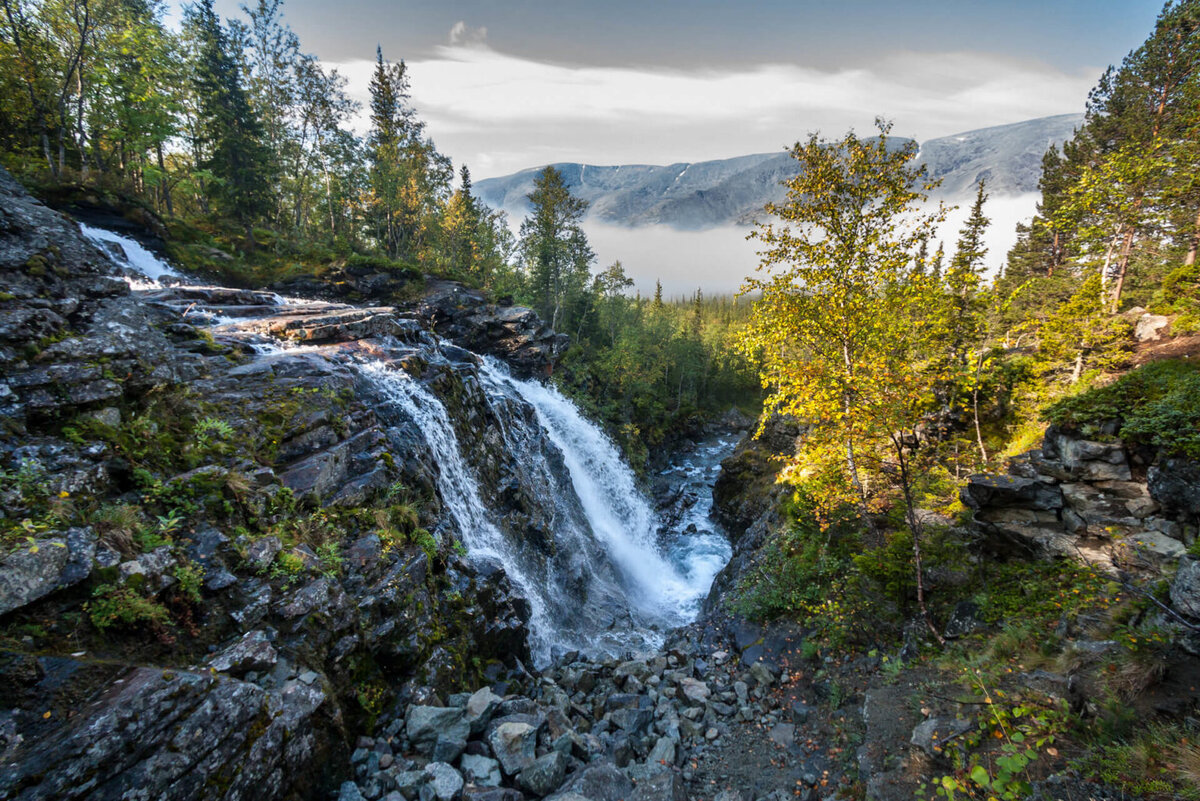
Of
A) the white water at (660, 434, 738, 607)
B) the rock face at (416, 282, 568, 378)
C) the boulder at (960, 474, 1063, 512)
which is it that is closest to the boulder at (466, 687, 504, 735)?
the boulder at (960, 474, 1063, 512)

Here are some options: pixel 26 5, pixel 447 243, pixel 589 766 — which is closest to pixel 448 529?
pixel 589 766

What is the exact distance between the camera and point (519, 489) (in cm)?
1828

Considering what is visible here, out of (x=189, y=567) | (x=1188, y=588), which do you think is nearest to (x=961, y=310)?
(x=1188, y=588)

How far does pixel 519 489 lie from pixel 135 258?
22.4m

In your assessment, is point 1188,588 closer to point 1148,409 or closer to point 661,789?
point 1148,409

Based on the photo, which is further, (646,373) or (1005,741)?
(646,373)

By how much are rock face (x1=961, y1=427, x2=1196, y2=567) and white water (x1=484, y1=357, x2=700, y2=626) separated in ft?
37.0

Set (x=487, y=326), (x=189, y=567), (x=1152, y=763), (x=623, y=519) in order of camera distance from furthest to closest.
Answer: (x=487, y=326)
(x=623, y=519)
(x=189, y=567)
(x=1152, y=763)

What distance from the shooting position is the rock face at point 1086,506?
21.3 ft

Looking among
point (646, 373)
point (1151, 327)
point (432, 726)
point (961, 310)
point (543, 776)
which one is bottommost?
point (646, 373)

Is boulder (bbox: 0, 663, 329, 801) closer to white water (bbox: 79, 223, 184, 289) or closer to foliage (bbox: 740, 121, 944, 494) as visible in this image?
foliage (bbox: 740, 121, 944, 494)

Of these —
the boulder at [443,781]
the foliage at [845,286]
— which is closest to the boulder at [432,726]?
the boulder at [443,781]

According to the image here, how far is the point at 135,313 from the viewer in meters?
9.08

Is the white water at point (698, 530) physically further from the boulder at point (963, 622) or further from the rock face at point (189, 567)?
the rock face at point (189, 567)
